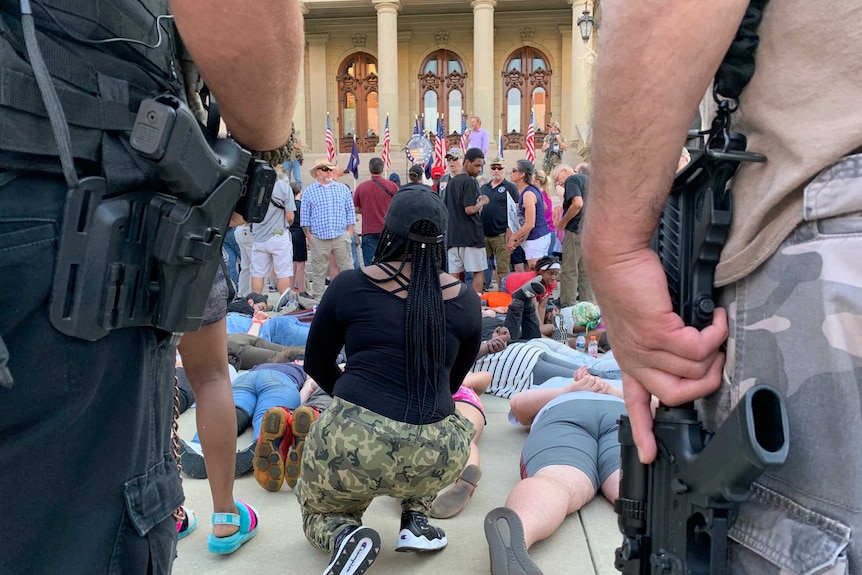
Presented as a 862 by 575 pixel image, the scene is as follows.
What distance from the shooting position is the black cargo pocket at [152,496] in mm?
1127

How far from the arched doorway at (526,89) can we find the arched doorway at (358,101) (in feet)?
16.9

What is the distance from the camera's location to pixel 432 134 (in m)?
24.9

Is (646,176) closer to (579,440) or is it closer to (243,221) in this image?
(243,221)

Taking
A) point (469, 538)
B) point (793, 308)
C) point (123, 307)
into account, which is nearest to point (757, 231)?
point (793, 308)

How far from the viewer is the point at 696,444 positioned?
116 centimetres

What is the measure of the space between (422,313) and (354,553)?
95cm

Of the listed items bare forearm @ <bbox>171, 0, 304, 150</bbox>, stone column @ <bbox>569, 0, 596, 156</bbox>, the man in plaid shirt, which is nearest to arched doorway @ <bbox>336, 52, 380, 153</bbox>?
stone column @ <bbox>569, 0, 596, 156</bbox>

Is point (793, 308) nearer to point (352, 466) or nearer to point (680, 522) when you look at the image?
point (680, 522)

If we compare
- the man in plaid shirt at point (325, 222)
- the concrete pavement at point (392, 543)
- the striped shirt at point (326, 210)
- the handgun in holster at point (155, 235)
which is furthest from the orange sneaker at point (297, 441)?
the striped shirt at point (326, 210)

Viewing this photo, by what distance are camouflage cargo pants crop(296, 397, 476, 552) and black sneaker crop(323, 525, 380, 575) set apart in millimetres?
138

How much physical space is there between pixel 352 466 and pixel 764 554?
1794mm

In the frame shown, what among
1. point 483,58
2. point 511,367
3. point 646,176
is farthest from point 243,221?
point 483,58

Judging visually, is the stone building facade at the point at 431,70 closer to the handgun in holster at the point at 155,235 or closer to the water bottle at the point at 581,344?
the water bottle at the point at 581,344

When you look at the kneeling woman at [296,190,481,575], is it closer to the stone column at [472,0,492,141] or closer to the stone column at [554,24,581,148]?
the stone column at [472,0,492,141]
